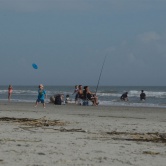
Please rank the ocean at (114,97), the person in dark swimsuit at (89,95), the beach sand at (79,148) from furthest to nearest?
the ocean at (114,97) < the person in dark swimsuit at (89,95) < the beach sand at (79,148)

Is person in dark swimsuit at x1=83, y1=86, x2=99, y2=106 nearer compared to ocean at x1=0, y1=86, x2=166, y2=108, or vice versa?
person in dark swimsuit at x1=83, y1=86, x2=99, y2=106

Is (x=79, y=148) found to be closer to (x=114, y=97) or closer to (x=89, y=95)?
(x=89, y=95)

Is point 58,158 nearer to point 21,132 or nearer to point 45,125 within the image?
point 21,132

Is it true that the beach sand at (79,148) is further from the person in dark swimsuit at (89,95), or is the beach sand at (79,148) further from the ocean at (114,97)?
the ocean at (114,97)

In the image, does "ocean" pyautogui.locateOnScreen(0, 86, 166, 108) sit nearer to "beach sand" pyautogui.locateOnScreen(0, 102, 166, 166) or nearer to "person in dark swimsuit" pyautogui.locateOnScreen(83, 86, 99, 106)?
"person in dark swimsuit" pyautogui.locateOnScreen(83, 86, 99, 106)

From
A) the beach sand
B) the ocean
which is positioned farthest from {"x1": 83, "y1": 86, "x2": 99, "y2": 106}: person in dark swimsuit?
the beach sand

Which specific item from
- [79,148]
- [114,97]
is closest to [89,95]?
[79,148]

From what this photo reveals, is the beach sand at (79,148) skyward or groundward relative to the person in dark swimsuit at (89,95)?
groundward

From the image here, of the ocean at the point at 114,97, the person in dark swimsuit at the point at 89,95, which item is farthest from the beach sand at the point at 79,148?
the ocean at the point at 114,97

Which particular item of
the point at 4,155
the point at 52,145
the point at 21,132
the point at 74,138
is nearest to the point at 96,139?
the point at 74,138

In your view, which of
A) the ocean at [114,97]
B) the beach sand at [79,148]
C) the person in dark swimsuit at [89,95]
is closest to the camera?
the beach sand at [79,148]

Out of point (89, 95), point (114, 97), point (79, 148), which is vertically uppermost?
point (89, 95)

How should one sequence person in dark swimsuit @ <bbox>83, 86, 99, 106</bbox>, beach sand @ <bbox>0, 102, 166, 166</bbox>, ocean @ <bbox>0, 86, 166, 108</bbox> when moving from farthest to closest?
ocean @ <bbox>0, 86, 166, 108</bbox>, person in dark swimsuit @ <bbox>83, 86, 99, 106</bbox>, beach sand @ <bbox>0, 102, 166, 166</bbox>

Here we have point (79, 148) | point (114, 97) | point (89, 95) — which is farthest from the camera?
point (114, 97)
